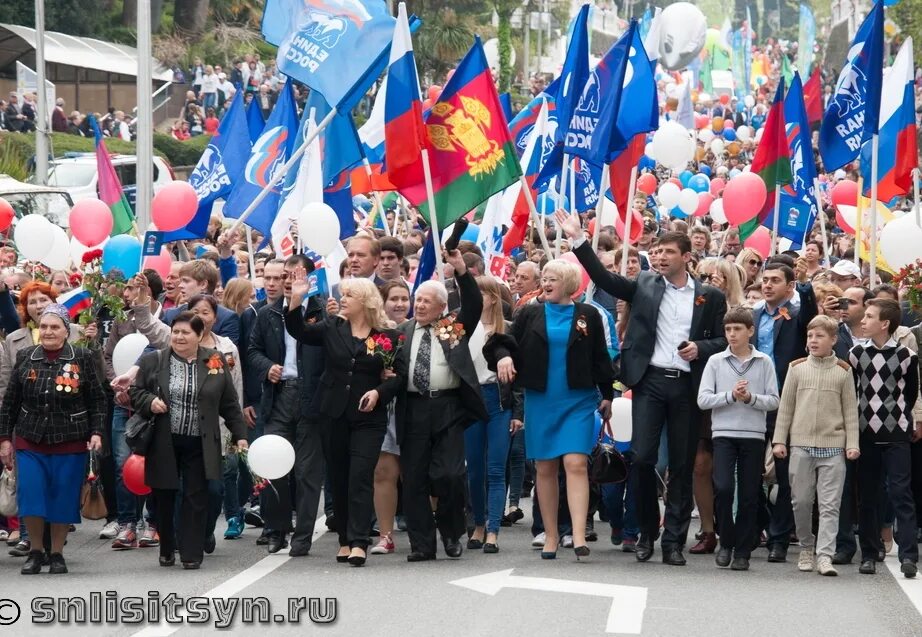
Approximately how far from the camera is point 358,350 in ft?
35.9

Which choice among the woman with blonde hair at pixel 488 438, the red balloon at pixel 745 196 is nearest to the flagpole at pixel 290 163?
the woman with blonde hair at pixel 488 438

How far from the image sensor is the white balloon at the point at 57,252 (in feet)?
51.4

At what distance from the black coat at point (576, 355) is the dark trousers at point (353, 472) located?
3.25ft

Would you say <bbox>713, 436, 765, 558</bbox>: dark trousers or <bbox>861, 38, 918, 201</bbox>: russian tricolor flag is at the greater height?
<bbox>861, 38, 918, 201</bbox>: russian tricolor flag

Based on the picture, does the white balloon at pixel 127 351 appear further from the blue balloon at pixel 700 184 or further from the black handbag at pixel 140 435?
the blue balloon at pixel 700 184

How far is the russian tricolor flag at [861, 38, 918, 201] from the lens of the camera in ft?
54.8

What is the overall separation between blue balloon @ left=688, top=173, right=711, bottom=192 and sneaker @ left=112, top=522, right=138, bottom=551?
16.9 metres

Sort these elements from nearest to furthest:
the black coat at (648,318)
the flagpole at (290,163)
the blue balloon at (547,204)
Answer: the black coat at (648,318) < the flagpole at (290,163) < the blue balloon at (547,204)

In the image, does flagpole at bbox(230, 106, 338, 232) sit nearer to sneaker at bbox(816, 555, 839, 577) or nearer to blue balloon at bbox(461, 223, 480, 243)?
blue balloon at bbox(461, 223, 480, 243)

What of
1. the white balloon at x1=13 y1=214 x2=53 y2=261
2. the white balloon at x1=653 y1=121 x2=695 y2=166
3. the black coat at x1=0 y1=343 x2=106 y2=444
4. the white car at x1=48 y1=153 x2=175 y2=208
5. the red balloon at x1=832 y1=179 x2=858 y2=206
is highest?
the white car at x1=48 y1=153 x2=175 y2=208

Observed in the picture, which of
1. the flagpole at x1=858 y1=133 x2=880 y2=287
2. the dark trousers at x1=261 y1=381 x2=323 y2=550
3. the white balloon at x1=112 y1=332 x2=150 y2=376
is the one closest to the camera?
the dark trousers at x1=261 y1=381 x2=323 y2=550

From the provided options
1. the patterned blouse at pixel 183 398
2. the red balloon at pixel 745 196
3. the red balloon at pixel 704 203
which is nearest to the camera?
the patterned blouse at pixel 183 398

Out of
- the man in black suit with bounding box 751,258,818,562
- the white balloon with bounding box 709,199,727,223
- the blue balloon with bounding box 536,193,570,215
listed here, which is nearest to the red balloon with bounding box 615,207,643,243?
the blue balloon with bounding box 536,193,570,215

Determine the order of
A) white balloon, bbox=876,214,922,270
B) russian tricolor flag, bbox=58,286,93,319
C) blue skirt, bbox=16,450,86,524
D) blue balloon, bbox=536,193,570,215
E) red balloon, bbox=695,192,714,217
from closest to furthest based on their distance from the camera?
blue skirt, bbox=16,450,86,524 < russian tricolor flag, bbox=58,286,93,319 < white balloon, bbox=876,214,922,270 < blue balloon, bbox=536,193,570,215 < red balloon, bbox=695,192,714,217
